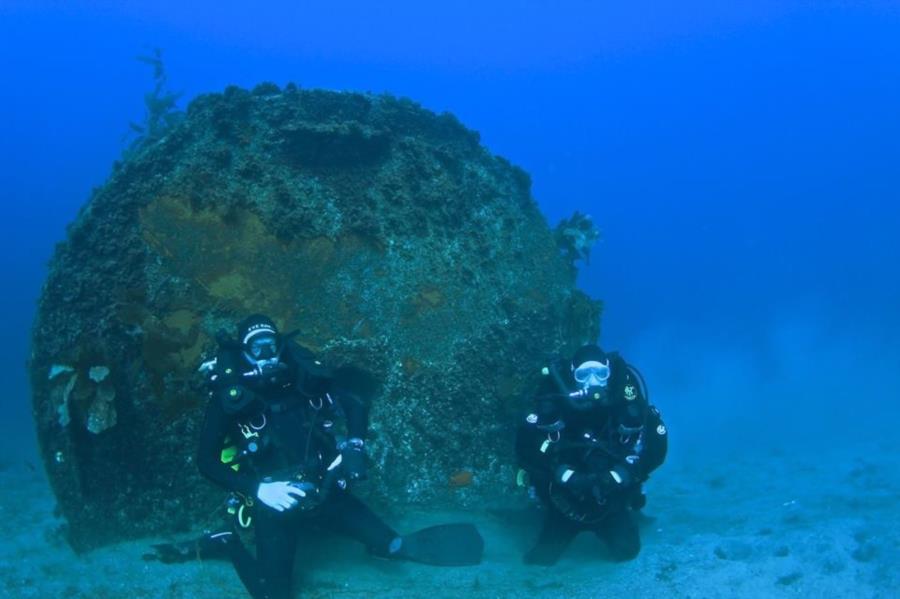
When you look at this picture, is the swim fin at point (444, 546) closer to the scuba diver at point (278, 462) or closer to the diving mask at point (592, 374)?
the scuba diver at point (278, 462)

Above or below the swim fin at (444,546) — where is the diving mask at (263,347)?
above

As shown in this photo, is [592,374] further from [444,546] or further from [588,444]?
[444,546]

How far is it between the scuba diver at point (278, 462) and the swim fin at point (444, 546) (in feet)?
0.04

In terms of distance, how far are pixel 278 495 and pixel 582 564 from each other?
3365mm

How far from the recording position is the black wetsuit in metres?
5.00

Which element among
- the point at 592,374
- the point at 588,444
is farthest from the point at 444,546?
the point at 592,374

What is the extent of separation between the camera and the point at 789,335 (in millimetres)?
28328

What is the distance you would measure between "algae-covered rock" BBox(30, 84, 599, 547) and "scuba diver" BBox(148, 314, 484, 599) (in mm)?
904

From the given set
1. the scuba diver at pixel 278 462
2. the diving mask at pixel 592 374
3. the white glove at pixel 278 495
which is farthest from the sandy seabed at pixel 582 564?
the diving mask at pixel 592 374

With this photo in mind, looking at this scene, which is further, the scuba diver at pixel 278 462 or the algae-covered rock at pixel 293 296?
the algae-covered rock at pixel 293 296

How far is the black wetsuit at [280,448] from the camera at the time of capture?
5.00 metres

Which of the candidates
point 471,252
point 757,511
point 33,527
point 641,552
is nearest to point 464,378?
point 471,252

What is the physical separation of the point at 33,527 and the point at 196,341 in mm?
3684

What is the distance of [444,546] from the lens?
5.90 m
